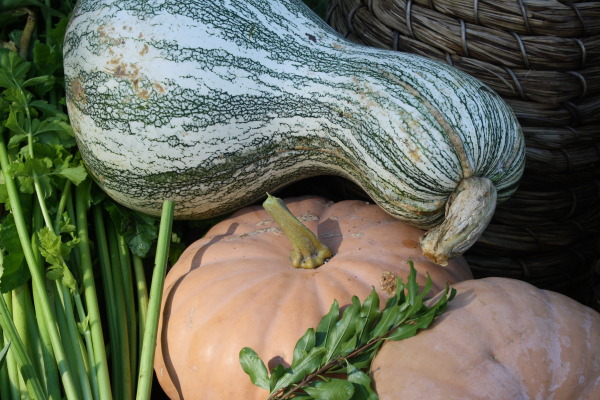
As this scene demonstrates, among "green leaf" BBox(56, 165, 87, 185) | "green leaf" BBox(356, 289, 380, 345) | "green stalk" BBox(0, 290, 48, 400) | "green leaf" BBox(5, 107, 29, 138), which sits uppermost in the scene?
"green leaf" BBox(5, 107, 29, 138)

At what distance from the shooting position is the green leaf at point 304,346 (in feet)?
3.73

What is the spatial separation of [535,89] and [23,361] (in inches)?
48.2

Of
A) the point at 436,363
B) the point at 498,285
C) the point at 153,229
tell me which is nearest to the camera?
the point at 436,363

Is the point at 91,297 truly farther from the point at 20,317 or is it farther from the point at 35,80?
the point at 35,80

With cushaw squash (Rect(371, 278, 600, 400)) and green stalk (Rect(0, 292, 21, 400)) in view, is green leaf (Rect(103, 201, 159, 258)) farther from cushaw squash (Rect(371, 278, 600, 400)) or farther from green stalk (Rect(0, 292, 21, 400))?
cushaw squash (Rect(371, 278, 600, 400))

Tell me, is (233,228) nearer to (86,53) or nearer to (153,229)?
(153,229)

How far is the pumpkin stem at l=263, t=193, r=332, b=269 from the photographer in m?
1.33

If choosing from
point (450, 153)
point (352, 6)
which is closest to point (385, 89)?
point (450, 153)

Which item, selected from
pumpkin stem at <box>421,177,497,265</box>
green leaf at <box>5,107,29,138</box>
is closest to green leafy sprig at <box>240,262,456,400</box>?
pumpkin stem at <box>421,177,497,265</box>

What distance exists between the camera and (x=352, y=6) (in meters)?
1.69

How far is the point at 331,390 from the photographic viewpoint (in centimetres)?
108

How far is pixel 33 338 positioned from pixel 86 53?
627 millimetres

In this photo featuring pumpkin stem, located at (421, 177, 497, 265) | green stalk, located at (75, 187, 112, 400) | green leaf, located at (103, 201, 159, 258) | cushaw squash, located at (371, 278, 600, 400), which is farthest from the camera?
green leaf, located at (103, 201, 159, 258)

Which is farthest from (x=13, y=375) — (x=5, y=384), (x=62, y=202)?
(x=62, y=202)
